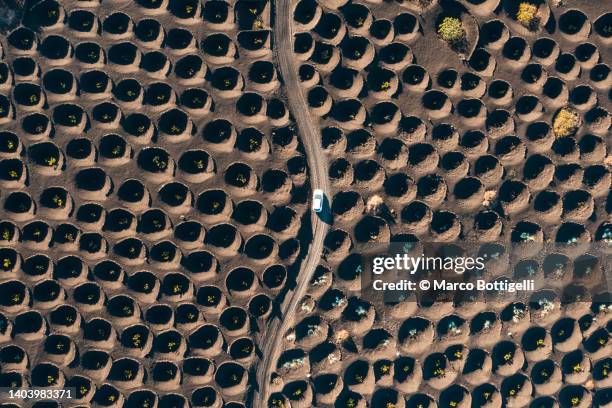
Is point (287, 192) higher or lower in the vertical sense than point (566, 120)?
lower

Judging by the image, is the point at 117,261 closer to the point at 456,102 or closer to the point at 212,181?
the point at 212,181

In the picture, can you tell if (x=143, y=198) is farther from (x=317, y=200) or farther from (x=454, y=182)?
(x=454, y=182)

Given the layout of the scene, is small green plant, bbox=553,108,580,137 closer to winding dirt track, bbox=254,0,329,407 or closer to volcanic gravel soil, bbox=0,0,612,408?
volcanic gravel soil, bbox=0,0,612,408

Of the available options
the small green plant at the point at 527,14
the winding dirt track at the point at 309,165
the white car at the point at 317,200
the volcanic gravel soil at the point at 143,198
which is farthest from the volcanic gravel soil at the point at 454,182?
the volcanic gravel soil at the point at 143,198

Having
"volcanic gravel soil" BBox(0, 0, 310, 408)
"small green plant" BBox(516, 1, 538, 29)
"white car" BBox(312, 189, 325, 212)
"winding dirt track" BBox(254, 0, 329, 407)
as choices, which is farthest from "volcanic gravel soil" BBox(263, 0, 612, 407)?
"volcanic gravel soil" BBox(0, 0, 310, 408)

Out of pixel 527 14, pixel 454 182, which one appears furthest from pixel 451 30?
pixel 454 182

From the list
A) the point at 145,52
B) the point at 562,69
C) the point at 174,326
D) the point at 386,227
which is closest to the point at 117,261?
the point at 174,326
